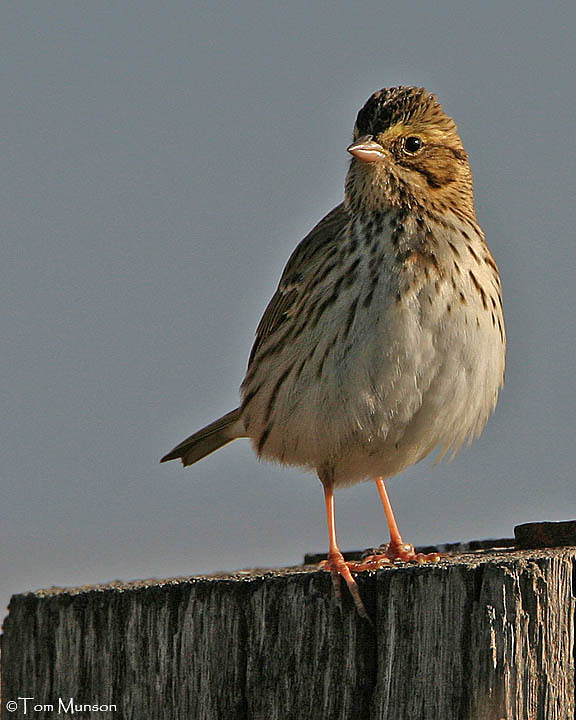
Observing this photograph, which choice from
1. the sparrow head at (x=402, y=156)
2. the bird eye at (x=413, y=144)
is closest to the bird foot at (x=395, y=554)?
the sparrow head at (x=402, y=156)

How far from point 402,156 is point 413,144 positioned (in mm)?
127

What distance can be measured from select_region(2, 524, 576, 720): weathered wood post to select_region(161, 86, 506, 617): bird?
4.80 ft

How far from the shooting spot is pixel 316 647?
13.1 feet

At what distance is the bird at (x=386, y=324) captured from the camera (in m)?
5.57

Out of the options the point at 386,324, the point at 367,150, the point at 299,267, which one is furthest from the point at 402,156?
the point at 386,324

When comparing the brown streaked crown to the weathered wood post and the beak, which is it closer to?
the beak

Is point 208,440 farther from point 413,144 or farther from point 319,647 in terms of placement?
point 319,647

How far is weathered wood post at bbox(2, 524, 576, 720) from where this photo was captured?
371 cm

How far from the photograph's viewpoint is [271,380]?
6.14 metres

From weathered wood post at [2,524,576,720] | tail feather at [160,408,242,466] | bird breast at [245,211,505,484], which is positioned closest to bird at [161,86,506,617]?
bird breast at [245,211,505,484]

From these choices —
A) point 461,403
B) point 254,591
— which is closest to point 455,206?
point 461,403

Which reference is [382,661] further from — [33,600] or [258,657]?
[33,600]

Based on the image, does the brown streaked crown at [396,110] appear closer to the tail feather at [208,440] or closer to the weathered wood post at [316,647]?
the tail feather at [208,440]

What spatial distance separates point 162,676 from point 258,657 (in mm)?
418
